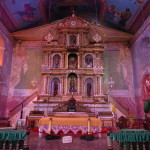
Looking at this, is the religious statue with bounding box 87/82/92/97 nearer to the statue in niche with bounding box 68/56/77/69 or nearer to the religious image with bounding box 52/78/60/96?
the statue in niche with bounding box 68/56/77/69

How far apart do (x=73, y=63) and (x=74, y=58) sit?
1.62 feet

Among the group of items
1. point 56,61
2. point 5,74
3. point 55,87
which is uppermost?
point 56,61

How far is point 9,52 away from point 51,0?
550cm

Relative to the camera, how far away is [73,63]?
44.7 ft

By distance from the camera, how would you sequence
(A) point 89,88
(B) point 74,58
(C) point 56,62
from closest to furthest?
(A) point 89,88 → (C) point 56,62 → (B) point 74,58

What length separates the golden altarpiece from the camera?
12.5 meters

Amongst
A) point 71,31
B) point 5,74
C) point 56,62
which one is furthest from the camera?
point 71,31

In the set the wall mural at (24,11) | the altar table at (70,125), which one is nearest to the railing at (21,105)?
the wall mural at (24,11)

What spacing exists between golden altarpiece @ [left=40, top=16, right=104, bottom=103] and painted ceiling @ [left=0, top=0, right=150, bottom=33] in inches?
37.9

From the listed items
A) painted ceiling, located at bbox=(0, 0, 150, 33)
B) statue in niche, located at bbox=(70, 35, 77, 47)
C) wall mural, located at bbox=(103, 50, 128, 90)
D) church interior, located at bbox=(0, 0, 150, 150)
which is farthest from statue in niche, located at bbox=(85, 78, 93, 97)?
painted ceiling, located at bbox=(0, 0, 150, 33)

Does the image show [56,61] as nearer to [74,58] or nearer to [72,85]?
[74,58]

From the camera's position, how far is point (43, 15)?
13.4 metres

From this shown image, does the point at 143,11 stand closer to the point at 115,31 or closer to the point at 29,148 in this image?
the point at 115,31

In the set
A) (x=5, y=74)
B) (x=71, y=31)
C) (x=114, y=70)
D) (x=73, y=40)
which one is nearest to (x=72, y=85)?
(x=114, y=70)
